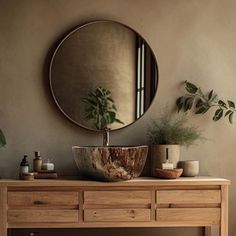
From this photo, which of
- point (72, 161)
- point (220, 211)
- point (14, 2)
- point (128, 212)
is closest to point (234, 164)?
point (220, 211)

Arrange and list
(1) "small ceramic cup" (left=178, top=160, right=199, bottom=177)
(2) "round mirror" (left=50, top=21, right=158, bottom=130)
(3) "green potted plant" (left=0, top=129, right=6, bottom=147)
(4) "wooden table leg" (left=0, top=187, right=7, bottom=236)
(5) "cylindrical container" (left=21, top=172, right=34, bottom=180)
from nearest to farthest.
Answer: (4) "wooden table leg" (left=0, top=187, right=7, bottom=236)
(5) "cylindrical container" (left=21, top=172, right=34, bottom=180)
(3) "green potted plant" (left=0, top=129, right=6, bottom=147)
(1) "small ceramic cup" (left=178, top=160, right=199, bottom=177)
(2) "round mirror" (left=50, top=21, right=158, bottom=130)

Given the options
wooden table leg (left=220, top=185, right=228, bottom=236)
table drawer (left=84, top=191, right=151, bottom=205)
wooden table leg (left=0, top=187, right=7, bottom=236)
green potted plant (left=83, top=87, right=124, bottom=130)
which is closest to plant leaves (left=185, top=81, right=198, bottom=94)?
green potted plant (left=83, top=87, right=124, bottom=130)

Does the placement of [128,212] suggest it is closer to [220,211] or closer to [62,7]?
[220,211]

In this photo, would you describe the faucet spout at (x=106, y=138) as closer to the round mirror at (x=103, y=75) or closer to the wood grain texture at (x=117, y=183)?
the round mirror at (x=103, y=75)

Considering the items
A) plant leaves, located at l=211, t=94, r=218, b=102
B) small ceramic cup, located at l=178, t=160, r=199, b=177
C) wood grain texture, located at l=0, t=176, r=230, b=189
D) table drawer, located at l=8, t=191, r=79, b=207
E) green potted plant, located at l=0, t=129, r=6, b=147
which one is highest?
plant leaves, located at l=211, t=94, r=218, b=102

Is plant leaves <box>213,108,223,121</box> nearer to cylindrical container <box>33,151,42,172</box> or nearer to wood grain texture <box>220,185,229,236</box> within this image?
wood grain texture <box>220,185,229,236</box>

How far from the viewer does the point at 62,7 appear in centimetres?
346

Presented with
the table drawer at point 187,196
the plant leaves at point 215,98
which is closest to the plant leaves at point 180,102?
the plant leaves at point 215,98

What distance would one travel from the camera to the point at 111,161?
2.96 metres

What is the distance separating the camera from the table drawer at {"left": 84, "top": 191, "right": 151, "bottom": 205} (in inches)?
118

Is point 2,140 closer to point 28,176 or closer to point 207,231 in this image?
point 28,176

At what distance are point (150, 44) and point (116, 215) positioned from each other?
1360 mm

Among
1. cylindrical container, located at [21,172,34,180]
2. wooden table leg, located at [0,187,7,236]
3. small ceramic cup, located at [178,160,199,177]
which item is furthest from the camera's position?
small ceramic cup, located at [178,160,199,177]

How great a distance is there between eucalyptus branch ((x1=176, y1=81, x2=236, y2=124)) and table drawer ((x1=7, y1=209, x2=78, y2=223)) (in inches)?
47.2
